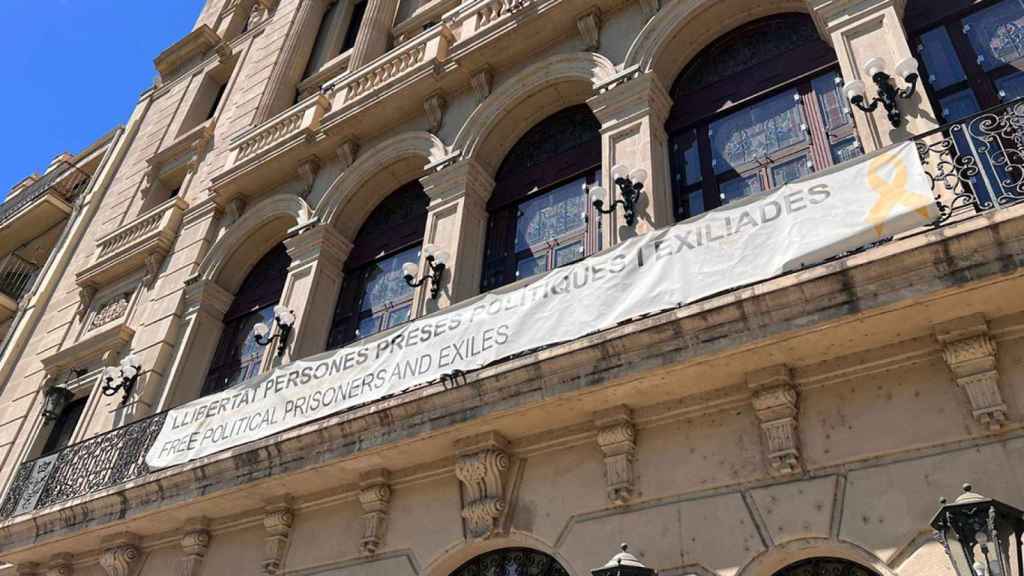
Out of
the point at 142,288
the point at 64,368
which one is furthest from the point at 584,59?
the point at 64,368

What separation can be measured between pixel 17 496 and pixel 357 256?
6.28 metres

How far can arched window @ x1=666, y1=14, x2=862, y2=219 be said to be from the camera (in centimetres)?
835

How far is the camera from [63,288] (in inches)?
698

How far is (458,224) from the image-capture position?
10273mm

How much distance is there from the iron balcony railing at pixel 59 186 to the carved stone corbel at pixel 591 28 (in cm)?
1797

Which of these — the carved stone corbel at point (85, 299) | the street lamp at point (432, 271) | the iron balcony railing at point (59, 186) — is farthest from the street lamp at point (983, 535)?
the iron balcony railing at point (59, 186)

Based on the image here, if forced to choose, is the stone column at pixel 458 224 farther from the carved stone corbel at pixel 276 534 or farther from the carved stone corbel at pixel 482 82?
the carved stone corbel at pixel 276 534

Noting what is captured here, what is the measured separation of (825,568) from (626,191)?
436 centimetres

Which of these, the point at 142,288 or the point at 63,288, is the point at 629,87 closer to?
the point at 142,288

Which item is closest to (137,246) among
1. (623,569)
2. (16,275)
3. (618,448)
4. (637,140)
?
(16,275)

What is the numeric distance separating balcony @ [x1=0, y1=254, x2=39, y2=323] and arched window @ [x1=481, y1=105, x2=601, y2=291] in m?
16.5

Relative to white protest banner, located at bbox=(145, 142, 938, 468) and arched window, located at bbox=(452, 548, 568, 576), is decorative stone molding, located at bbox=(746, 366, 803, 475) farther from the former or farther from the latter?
arched window, located at bbox=(452, 548, 568, 576)

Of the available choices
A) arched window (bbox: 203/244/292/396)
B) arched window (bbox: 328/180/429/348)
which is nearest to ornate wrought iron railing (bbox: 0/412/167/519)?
arched window (bbox: 203/244/292/396)

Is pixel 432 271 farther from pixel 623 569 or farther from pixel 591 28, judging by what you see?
pixel 623 569
